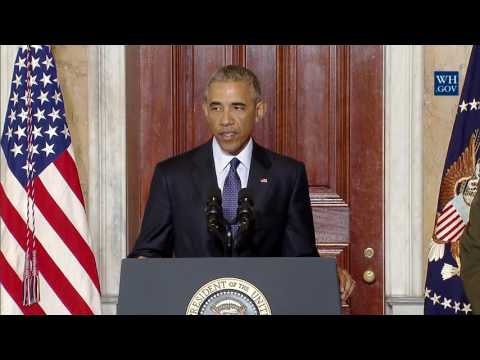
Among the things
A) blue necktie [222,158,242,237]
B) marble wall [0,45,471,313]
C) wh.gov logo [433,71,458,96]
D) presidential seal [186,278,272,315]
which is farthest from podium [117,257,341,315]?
wh.gov logo [433,71,458,96]

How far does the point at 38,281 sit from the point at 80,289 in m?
0.19

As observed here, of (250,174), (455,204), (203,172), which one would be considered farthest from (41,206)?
(455,204)

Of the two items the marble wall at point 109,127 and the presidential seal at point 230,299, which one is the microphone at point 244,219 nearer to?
the presidential seal at point 230,299

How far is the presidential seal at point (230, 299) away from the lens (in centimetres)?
203

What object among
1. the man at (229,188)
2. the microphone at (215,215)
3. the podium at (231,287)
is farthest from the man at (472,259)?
the microphone at (215,215)

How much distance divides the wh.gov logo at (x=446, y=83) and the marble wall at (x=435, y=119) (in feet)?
0.07

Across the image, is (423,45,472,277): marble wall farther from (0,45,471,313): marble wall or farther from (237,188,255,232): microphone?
(237,188,255,232): microphone

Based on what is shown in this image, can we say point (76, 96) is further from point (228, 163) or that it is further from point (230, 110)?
point (230, 110)

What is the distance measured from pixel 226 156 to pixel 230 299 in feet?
2.75

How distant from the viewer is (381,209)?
414cm

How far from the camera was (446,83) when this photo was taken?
4008mm

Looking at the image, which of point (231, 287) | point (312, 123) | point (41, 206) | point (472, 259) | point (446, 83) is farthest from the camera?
point (312, 123)

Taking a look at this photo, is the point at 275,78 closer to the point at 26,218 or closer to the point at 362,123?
the point at 362,123

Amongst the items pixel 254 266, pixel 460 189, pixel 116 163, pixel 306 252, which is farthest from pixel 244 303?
pixel 116 163
